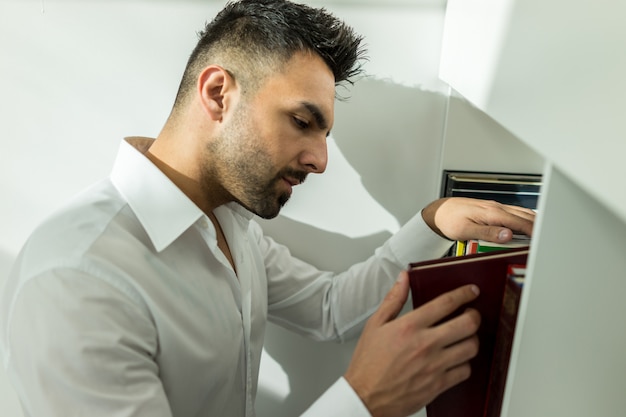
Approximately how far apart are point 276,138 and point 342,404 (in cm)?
44

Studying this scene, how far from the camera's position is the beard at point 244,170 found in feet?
3.10

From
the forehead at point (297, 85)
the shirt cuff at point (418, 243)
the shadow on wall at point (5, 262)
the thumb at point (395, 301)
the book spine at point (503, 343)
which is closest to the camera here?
the book spine at point (503, 343)

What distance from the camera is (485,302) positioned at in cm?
76

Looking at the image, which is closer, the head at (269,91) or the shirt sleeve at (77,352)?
the shirt sleeve at (77,352)

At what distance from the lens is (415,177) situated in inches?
50.5

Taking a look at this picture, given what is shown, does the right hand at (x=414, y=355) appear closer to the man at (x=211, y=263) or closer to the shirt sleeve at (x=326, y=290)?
the man at (x=211, y=263)

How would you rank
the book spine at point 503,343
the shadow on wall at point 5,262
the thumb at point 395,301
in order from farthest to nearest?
1. the shadow on wall at point 5,262
2. the thumb at point 395,301
3. the book spine at point 503,343

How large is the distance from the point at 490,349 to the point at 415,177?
1.86ft

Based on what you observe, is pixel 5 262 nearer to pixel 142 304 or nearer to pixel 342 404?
pixel 142 304

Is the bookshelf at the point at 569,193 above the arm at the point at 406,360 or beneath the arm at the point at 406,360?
above

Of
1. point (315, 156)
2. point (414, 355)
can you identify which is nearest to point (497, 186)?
point (315, 156)

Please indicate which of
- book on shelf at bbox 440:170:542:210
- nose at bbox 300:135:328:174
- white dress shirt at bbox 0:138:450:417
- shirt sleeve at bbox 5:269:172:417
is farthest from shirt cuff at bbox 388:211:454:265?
shirt sleeve at bbox 5:269:172:417

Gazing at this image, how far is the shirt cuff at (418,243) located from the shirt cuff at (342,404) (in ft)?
1.37

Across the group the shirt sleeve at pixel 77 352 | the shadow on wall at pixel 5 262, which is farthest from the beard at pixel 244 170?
the shadow on wall at pixel 5 262
